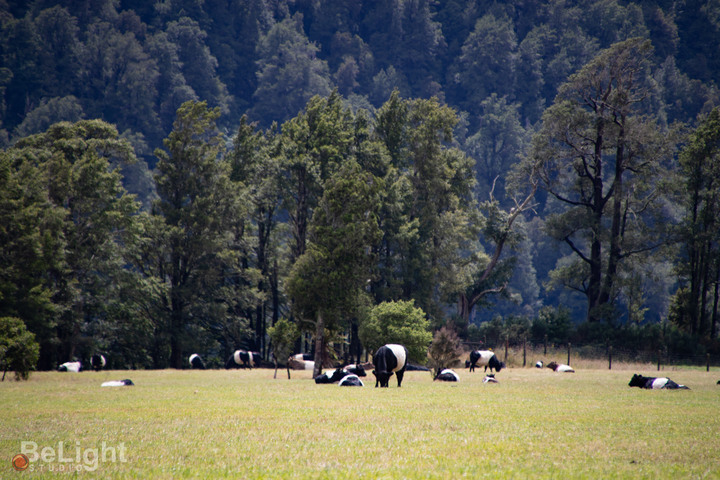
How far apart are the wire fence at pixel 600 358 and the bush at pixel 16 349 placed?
31.0 meters

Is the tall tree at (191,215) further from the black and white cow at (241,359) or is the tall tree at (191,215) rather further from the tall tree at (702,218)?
the tall tree at (702,218)

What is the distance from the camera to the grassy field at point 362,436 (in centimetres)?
920

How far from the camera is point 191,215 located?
47.9 m

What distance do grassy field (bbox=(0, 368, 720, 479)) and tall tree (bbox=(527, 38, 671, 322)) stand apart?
37805mm

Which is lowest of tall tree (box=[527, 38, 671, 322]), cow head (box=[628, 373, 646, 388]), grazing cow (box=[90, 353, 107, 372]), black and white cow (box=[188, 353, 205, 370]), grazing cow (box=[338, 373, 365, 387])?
black and white cow (box=[188, 353, 205, 370])

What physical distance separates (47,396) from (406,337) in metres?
19.1

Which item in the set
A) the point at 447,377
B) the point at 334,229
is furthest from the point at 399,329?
the point at 334,229

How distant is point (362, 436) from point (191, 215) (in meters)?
38.9

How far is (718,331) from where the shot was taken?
55.3 meters

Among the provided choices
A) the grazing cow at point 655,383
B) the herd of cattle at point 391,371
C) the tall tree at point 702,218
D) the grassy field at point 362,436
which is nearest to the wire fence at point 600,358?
the herd of cattle at point 391,371

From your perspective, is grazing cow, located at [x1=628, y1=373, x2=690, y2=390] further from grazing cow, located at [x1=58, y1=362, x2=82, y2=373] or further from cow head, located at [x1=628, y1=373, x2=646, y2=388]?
grazing cow, located at [x1=58, y1=362, x2=82, y2=373]

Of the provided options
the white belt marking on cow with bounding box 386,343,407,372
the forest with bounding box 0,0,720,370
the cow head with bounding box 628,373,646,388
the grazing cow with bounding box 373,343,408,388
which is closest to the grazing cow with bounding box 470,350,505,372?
the forest with bounding box 0,0,720,370

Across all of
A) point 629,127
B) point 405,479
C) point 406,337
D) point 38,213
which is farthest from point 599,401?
point 629,127

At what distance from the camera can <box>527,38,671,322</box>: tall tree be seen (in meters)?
54.2
